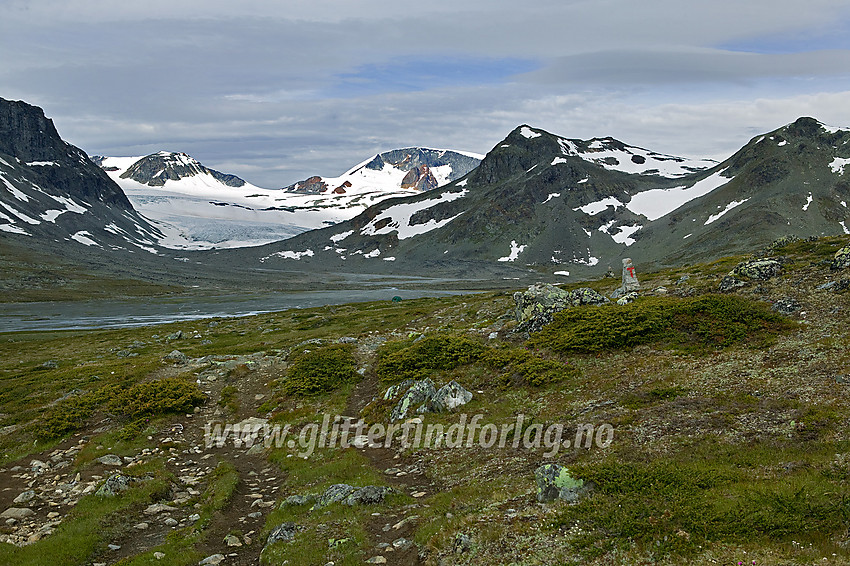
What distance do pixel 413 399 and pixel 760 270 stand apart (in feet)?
85.0

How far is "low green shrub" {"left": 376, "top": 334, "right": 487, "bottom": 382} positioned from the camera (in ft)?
105

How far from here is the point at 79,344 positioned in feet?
242

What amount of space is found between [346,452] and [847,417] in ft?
59.3

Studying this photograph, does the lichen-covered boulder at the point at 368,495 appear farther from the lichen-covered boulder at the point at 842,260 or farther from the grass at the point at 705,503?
the lichen-covered boulder at the point at 842,260

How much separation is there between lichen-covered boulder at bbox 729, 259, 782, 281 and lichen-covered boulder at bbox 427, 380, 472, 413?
23035 millimetres

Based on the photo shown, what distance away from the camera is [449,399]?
84.1 feet

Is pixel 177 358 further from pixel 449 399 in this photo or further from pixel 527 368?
pixel 527 368

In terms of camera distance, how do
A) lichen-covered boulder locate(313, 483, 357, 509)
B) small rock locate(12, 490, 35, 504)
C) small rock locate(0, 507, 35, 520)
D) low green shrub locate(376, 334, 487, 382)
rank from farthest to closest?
low green shrub locate(376, 334, 487, 382)
small rock locate(12, 490, 35, 504)
small rock locate(0, 507, 35, 520)
lichen-covered boulder locate(313, 483, 357, 509)

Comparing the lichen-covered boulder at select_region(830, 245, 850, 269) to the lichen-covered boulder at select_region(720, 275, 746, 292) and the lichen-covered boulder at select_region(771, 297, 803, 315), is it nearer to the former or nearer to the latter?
the lichen-covered boulder at select_region(720, 275, 746, 292)

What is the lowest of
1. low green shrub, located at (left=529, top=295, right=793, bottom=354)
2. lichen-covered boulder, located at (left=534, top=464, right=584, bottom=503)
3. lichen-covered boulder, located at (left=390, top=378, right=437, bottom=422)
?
lichen-covered boulder, located at (left=390, top=378, right=437, bottom=422)

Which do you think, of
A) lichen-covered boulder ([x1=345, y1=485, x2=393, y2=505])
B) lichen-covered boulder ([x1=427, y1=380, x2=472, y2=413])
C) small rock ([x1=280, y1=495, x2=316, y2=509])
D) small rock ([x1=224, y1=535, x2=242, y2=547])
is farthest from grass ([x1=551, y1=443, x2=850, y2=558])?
lichen-covered boulder ([x1=427, y1=380, x2=472, y2=413])

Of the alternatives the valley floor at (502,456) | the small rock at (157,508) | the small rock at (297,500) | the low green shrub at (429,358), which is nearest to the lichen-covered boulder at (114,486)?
the valley floor at (502,456)

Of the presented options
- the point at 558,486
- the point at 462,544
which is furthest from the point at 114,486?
the point at 558,486

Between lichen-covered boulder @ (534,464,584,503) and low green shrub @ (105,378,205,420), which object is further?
low green shrub @ (105,378,205,420)
